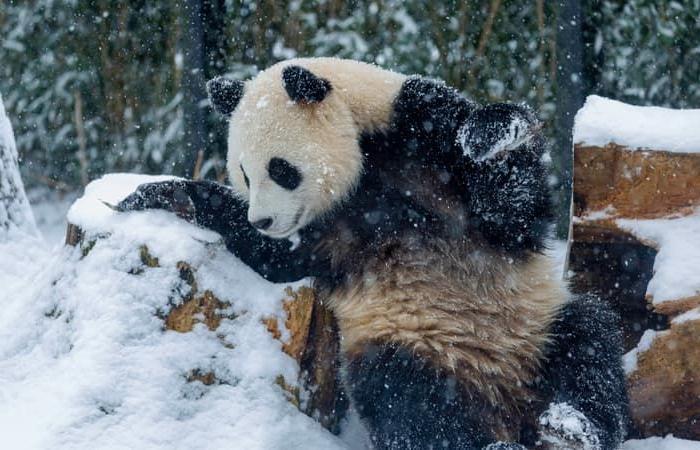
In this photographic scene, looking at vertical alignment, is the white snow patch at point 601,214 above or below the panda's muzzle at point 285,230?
below

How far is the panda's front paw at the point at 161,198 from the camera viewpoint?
2820 mm

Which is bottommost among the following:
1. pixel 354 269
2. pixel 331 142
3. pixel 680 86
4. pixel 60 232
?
pixel 60 232

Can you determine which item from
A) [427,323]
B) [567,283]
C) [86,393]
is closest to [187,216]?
[86,393]

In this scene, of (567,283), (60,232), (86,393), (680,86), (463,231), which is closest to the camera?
(86,393)

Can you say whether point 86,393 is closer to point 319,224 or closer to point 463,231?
point 319,224

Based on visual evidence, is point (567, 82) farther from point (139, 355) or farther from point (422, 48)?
point (139, 355)

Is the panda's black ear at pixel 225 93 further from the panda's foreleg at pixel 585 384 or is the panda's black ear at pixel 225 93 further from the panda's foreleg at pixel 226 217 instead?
the panda's foreleg at pixel 585 384

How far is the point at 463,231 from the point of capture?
2562 millimetres

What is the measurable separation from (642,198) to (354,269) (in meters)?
1.01

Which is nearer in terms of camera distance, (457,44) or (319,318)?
(319,318)

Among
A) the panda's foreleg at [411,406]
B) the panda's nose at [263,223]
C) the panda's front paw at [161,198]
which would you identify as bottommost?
the panda's foreleg at [411,406]

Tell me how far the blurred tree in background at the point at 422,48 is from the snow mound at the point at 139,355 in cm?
200

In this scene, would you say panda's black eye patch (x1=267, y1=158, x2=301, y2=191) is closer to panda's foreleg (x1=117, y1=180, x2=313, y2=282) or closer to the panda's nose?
the panda's nose

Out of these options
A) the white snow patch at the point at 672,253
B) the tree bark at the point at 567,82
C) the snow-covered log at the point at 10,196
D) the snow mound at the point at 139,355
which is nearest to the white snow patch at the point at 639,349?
the white snow patch at the point at 672,253
